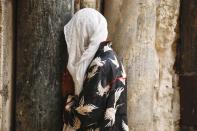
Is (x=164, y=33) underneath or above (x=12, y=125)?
above

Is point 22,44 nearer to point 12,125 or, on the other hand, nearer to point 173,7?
point 12,125

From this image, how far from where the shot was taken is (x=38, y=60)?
273 cm

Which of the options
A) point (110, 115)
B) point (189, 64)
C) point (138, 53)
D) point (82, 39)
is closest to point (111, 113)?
point (110, 115)

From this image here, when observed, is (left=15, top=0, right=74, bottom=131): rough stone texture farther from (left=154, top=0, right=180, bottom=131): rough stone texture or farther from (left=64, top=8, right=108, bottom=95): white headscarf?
(left=154, top=0, right=180, bottom=131): rough stone texture

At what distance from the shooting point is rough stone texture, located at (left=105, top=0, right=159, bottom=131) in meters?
3.02

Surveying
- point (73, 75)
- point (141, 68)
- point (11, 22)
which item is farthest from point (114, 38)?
point (11, 22)

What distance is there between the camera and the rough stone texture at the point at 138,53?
Answer: 302cm

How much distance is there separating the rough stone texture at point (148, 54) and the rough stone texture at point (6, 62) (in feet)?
2.35

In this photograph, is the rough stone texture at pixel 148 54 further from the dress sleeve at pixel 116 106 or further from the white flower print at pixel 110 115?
the white flower print at pixel 110 115

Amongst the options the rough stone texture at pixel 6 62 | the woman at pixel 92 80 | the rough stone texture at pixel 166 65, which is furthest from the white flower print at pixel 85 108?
the rough stone texture at pixel 166 65

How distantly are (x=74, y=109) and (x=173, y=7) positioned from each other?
3.40 ft

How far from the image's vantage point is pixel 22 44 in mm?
2758

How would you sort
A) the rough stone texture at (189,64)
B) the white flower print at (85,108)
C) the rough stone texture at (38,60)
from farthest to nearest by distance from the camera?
the rough stone texture at (189,64)
the rough stone texture at (38,60)
the white flower print at (85,108)

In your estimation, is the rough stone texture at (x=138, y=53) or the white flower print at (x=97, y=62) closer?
the white flower print at (x=97, y=62)
